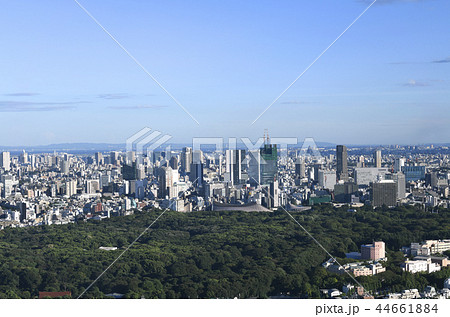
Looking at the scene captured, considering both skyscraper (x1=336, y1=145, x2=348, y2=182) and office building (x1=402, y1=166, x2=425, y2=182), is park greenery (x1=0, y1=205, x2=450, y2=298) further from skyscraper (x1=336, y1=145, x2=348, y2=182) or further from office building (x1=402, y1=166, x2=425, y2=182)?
office building (x1=402, y1=166, x2=425, y2=182)

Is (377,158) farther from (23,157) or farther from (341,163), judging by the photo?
(23,157)

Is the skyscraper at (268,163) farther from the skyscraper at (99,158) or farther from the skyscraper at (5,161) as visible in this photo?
the skyscraper at (5,161)

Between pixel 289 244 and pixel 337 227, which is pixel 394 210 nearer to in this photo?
pixel 337 227

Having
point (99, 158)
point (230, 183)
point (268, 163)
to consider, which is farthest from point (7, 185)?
point (268, 163)

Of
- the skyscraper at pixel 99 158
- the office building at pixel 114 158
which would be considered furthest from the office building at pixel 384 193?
the skyscraper at pixel 99 158

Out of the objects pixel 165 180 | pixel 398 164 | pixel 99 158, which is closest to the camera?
pixel 165 180
